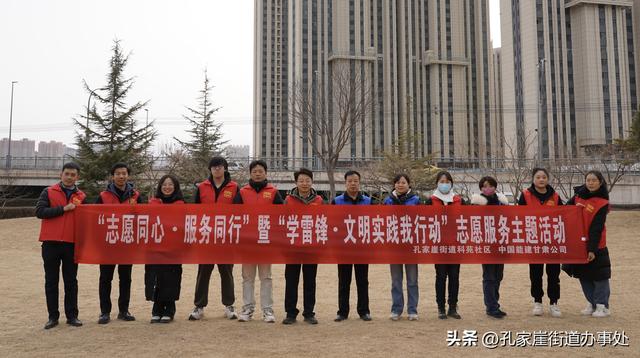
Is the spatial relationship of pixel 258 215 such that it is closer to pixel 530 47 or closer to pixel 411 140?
pixel 411 140

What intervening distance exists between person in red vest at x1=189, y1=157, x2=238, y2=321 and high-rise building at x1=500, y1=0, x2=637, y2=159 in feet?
243

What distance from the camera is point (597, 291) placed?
652cm

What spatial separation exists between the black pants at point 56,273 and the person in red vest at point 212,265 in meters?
1.50

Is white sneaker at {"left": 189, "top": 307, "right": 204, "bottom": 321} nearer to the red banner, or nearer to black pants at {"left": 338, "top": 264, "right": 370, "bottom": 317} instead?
the red banner

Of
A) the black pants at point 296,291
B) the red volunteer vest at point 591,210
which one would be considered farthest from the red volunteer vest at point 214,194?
the red volunteer vest at point 591,210

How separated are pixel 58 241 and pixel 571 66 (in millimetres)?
87175

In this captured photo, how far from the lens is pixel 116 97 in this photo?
1013 inches

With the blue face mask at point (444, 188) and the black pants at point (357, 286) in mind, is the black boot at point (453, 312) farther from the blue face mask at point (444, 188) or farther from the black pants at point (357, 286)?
the blue face mask at point (444, 188)

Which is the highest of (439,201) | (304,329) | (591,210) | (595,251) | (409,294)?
(439,201)

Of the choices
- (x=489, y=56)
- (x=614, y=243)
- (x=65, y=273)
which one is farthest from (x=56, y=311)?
(x=489, y=56)

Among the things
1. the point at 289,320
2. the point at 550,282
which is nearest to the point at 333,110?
the point at 550,282

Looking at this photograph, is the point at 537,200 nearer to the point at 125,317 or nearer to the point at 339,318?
the point at 339,318

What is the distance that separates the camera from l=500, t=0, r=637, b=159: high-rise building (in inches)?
2933

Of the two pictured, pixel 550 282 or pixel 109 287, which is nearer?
pixel 109 287
